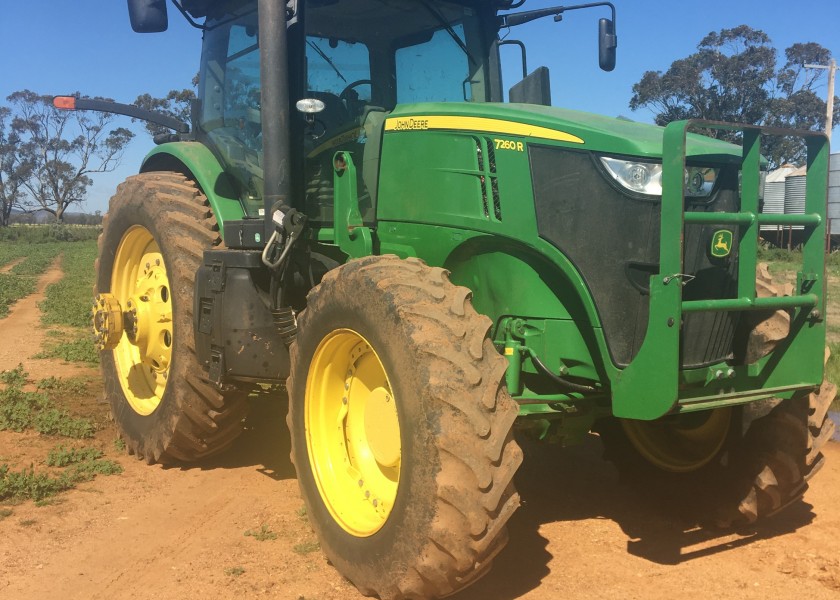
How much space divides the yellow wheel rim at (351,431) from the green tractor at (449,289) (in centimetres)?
1

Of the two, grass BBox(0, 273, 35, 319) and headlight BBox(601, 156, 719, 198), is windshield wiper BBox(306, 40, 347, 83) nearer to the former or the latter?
headlight BBox(601, 156, 719, 198)

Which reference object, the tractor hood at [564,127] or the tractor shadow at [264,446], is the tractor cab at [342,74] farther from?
the tractor shadow at [264,446]

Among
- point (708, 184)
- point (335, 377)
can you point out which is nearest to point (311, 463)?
point (335, 377)

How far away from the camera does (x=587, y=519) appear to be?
4.49m

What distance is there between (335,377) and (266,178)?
4.08 feet

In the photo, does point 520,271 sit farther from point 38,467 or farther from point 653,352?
point 38,467

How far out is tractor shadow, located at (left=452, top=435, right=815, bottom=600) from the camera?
3750mm

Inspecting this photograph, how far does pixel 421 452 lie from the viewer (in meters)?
3.12

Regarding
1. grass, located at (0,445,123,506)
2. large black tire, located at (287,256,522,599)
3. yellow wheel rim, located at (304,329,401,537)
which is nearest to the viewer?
large black tire, located at (287,256,522,599)

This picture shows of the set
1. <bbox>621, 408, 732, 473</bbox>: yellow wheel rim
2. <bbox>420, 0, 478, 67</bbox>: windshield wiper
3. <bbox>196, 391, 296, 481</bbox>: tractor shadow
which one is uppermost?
<bbox>420, 0, 478, 67</bbox>: windshield wiper

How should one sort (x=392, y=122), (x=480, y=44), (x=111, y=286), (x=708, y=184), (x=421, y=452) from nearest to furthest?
(x=421, y=452) → (x=708, y=184) → (x=392, y=122) → (x=480, y=44) → (x=111, y=286)

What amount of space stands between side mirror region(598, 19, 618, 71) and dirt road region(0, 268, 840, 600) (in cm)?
250

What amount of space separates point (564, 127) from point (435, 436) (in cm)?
142

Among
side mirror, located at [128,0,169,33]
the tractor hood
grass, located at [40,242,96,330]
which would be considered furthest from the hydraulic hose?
grass, located at [40,242,96,330]
